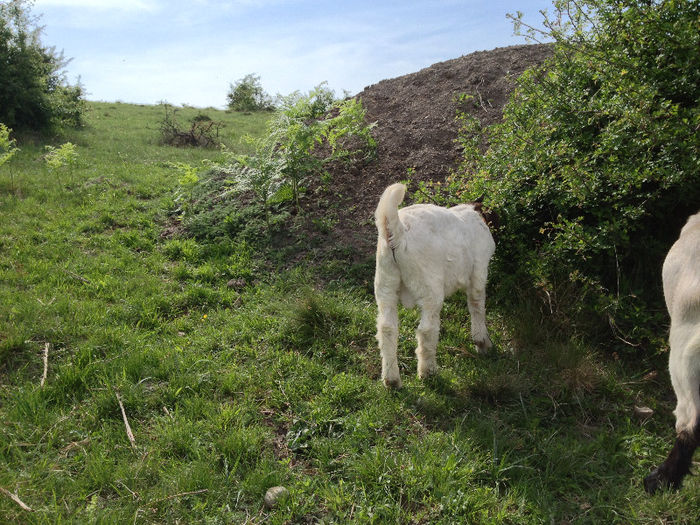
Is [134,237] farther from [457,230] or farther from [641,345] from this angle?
[641,345]

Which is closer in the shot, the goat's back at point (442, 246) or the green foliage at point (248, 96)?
the goat's back at point (442, 246)

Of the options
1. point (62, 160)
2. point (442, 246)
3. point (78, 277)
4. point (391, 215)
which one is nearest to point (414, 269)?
point (442, 246)

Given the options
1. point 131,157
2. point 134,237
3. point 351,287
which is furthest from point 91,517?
point 131,157

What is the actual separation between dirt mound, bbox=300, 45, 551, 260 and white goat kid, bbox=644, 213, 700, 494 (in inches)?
165

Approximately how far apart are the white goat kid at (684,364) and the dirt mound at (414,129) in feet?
13.7

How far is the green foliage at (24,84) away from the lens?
13875 mm

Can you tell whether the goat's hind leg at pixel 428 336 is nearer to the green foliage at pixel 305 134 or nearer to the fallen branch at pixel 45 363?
the fallen branch at pixel 45 363

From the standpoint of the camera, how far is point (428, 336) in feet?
14.0

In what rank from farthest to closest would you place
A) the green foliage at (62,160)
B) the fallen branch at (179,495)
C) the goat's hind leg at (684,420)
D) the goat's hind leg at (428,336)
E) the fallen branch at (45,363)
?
the green foliage at (62,160) < the goat's hind leg at (428,336) < the fallen branch at (45,363) < the fallen branch at (179,495) < the goat's hind leg at (684,420)

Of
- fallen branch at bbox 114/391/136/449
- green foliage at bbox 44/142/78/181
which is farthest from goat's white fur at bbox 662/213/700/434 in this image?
green foliage at bbox 44/142/78/181

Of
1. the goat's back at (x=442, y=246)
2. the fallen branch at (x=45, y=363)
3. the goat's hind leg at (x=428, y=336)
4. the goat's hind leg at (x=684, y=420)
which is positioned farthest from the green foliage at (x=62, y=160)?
the goat's hind leg at (x=684, y=420)

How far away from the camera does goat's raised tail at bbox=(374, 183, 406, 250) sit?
3941mm

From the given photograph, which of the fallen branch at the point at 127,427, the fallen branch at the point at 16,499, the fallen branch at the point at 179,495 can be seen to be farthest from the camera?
the fallen branch at the point at 127,427

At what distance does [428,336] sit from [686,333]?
2.01 metres
